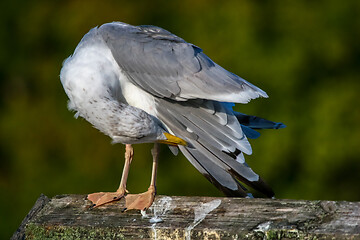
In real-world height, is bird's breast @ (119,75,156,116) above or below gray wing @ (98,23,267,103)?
below

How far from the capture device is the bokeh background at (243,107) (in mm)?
5801

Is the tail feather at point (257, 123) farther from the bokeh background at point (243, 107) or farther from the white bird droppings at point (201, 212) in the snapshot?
the bokeh background at point (243, 107)

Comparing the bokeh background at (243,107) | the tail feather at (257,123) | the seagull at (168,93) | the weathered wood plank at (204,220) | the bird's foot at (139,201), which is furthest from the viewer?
the bokeh background at (243,107)

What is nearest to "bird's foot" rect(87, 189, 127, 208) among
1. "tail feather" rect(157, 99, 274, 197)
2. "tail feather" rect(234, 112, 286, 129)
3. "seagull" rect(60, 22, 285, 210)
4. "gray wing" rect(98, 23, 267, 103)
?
"seagull" rect(60, 22, 285, 210)

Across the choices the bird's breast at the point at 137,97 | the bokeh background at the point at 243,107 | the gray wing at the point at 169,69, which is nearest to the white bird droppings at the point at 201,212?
the gray wing at the point at 169,69

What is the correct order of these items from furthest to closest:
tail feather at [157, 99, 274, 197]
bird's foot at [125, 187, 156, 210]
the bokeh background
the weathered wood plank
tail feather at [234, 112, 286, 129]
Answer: the bokeh background < tail feather at [234, 112, 286, 129] < tail feather at [157, 99, 274, 197] < bird's foot at [125, 187, 156, 210] < the weathered wood plank

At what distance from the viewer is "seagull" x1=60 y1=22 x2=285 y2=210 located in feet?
10.9

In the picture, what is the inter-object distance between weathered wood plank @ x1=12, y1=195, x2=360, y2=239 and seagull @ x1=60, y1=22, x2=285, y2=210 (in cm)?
52

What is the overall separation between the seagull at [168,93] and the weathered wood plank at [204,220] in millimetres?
524

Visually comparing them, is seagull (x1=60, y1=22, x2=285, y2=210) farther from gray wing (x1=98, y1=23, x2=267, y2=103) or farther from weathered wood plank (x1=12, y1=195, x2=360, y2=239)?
weathered wood plank (x1=12, y1=195, x2=360, y2=239)

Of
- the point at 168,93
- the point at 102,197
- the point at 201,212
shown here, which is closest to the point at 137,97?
the point at 168,93

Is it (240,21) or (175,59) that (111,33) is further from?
(240,21)

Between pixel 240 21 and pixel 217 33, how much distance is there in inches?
8.8

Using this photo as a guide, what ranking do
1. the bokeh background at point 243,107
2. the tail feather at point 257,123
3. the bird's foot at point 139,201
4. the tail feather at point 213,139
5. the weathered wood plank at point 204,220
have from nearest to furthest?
the weathered wood plank at point 204,220, the bird's foot at point 139,201, the tail feather at point 213,139, the tail feather at point 257,123, the bokeh background at point 243,107
